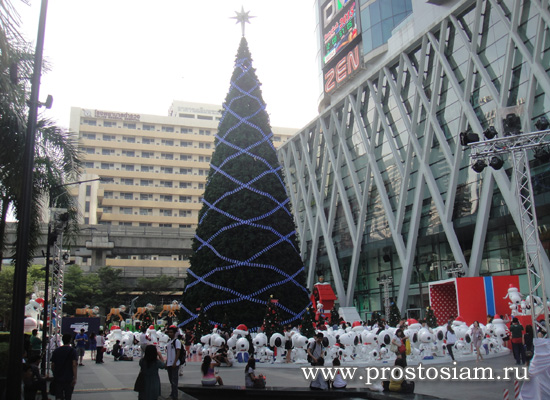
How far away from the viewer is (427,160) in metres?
35.4

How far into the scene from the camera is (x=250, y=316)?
21.0 metres

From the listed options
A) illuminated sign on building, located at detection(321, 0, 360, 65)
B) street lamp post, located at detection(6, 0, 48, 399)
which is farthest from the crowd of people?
illuminated sign on building, located at detection(321, 0, 360, 65)

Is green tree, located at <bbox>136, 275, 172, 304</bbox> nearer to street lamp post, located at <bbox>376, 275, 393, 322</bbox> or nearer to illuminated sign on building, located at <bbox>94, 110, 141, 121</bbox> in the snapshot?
street lamp post, located at <bbox>376, 275, 393, 322</bbox>

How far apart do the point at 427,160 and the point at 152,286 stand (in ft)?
129

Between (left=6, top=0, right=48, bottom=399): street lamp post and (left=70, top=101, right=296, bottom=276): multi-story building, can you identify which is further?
(left=70, top=101, right=296, bottom=276): multi-story building

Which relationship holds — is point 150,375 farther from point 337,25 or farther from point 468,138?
point 337,25

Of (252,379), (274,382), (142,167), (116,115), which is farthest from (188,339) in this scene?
(116,115)

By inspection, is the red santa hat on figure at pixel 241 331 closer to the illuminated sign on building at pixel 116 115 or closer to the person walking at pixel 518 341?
the person walking at pixel 518 341

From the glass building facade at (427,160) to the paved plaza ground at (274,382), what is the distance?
12483 millimetres

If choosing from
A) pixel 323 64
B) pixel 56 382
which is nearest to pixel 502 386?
pixel 56 382

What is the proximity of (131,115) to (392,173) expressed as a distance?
65118mm

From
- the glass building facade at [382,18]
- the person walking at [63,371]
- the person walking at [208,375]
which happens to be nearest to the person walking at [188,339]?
the person walking at [208,375]

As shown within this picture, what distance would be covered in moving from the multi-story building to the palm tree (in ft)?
214

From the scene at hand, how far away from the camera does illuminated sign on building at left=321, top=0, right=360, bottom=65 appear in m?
48.1
